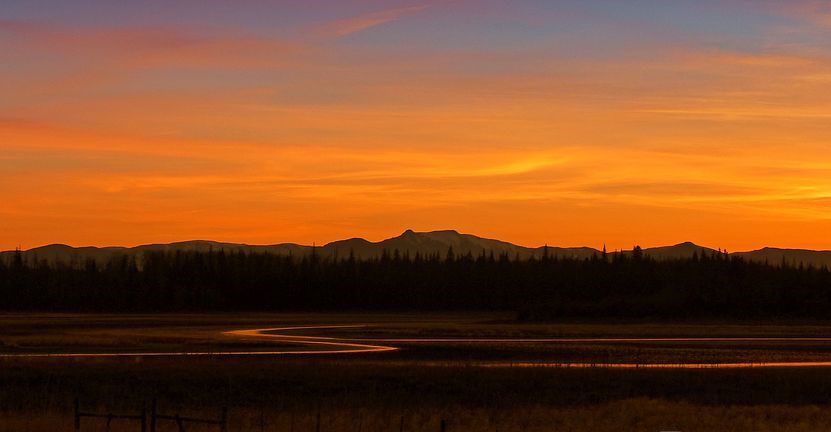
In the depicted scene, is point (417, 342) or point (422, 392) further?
point (417, 342)

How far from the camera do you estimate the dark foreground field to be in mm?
41906

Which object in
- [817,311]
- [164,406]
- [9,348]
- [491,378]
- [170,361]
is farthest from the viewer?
[817,311]

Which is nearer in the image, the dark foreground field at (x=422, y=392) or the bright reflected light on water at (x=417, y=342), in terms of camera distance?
the dark foreground field at (x=422, y=392)

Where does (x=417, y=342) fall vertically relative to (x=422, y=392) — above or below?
above

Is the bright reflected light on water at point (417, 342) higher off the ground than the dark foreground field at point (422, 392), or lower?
higher

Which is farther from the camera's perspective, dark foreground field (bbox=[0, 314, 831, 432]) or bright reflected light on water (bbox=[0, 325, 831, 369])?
bright reflected light on water (bbox=[0, 325, 831, 369])

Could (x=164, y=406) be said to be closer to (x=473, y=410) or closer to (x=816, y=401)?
(x=473, y=410)

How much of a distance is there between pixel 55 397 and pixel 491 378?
19.0 meters

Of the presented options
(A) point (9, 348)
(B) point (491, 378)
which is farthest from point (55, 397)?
(A) point (9, 348)

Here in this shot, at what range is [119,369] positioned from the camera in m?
57.4

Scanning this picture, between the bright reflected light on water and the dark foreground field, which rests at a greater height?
the bright reflected light on water

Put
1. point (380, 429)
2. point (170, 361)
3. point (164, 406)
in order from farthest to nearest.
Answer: point (170, 361), point (164, 406), point (380, 429)

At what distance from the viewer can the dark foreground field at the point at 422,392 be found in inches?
1650

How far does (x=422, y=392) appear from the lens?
51625 mm
